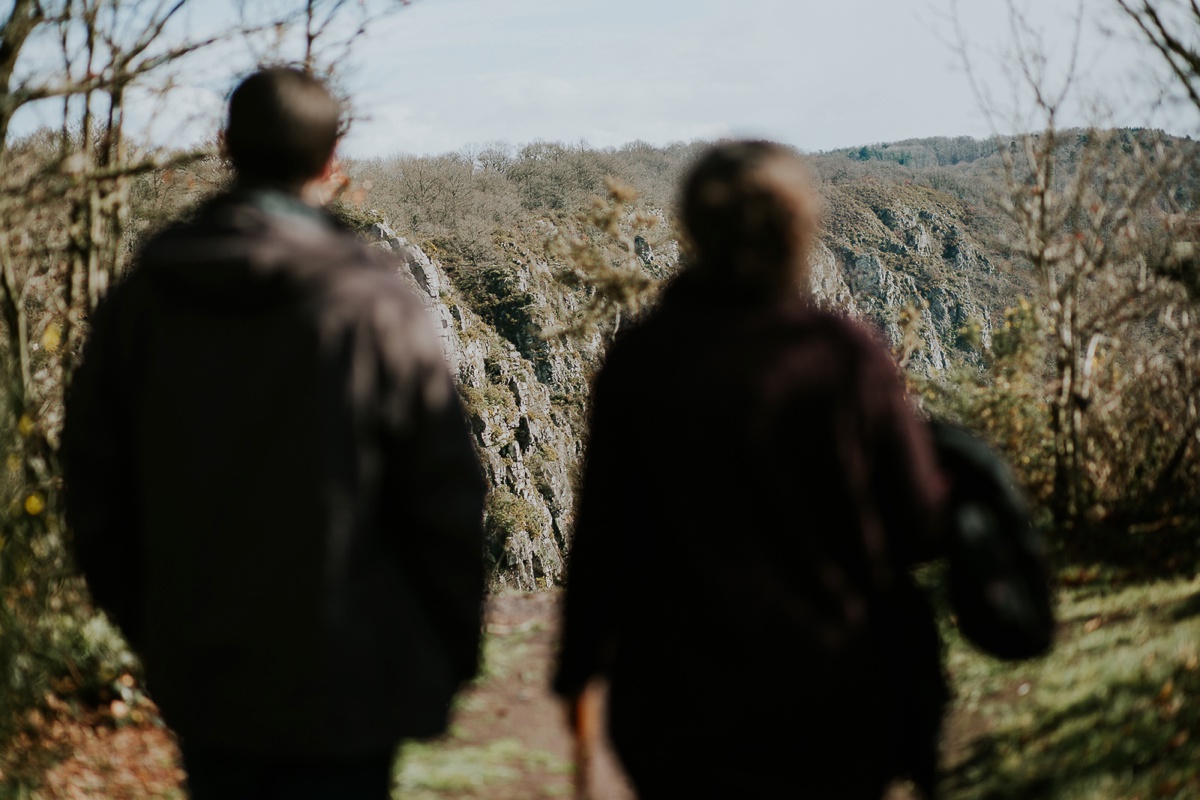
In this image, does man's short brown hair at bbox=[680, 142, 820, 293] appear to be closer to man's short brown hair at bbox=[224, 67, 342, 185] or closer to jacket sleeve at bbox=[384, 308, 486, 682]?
jacket sleeve at bbox=[384, 308, 486, 682]

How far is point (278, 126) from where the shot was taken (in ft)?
5.39

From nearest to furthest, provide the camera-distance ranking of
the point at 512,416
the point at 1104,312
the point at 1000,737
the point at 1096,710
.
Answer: the point at 1096,710, the point at 1000,737, the point at 1104,312, the point at 512,416

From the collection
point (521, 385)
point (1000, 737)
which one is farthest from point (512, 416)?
point (1000, 737)

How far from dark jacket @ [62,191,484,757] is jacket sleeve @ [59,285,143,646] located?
25 mm

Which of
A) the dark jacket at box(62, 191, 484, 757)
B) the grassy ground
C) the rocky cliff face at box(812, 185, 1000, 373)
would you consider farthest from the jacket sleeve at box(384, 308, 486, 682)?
the rocky cliff face at box(812, 185, 1000, 373)

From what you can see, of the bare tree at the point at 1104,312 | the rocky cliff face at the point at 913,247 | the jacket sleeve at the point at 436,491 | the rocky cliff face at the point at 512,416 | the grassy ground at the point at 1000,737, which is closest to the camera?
the jacket sleeve at the point at 436,491

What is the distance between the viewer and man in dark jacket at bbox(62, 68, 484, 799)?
5.02 feet

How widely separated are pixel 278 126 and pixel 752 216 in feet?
2.53

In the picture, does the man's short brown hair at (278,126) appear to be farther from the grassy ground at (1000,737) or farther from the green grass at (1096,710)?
the green grass at (1096,710)

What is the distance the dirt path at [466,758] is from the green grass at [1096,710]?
243mm

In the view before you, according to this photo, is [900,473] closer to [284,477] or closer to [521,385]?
[284,477]

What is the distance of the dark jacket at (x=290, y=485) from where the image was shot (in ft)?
5.02

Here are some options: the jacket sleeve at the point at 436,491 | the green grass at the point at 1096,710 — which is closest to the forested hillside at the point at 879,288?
the green grass at the point at 1096,710

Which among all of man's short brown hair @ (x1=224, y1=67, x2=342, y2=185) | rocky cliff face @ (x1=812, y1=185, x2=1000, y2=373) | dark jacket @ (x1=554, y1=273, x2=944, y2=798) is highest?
rocky cliff face @ (x1=812, y1=185, x2=1000, y2=373)
